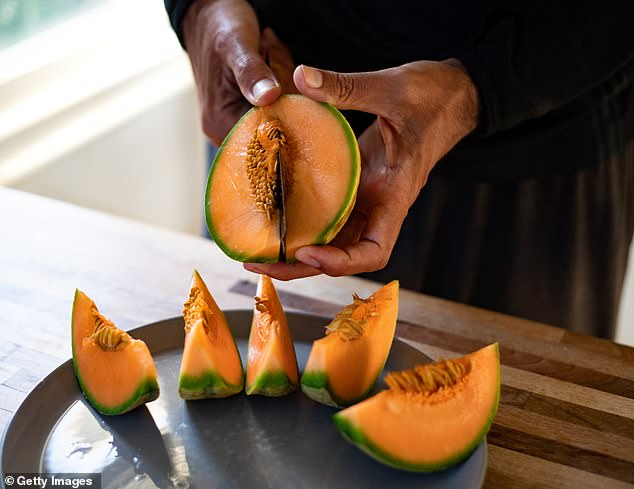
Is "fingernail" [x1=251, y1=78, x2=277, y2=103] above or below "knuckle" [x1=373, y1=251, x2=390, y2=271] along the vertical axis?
above

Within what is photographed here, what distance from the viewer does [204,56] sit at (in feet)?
3.67

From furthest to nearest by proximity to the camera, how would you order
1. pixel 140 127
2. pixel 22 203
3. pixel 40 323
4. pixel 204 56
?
pixel 140 127 → pixel 22 203 → pixel 204 56 → pixel 40 323

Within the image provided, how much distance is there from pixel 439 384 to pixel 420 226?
567 millimetres

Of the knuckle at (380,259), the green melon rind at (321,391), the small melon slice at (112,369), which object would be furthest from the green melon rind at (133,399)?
the knuckle at (380,259)

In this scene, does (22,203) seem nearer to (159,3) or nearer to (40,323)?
(40,323)

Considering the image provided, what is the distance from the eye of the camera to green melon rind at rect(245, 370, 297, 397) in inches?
30.9

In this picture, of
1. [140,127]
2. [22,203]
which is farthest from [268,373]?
[140,127]

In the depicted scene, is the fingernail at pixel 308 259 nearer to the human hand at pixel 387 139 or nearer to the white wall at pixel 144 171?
the human hand at pixel 387 139

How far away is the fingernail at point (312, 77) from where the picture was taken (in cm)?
78

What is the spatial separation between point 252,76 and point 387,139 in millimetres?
166

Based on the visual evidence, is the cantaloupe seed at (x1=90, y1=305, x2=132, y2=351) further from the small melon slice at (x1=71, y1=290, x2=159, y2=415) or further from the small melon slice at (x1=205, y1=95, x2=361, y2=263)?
the small melon slice at (x1=205, y1=95, x2=361, y2=263)

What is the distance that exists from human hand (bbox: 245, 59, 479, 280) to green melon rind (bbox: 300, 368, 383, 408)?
0.37ft

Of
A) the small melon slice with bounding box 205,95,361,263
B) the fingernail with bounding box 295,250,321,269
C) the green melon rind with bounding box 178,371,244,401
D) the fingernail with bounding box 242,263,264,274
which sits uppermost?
the small melon slice with bounding box 205,95,361,263

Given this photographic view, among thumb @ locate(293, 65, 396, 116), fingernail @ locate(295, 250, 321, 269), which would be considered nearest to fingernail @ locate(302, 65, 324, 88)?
thumb @ locate(293, 65, 396, 116)
